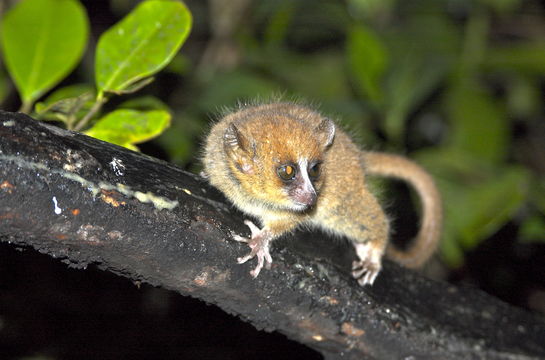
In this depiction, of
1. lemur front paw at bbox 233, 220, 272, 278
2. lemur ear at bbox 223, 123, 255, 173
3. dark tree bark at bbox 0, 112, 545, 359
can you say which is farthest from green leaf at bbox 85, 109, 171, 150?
lemur front paw at bbox 233, 220, 272, 278

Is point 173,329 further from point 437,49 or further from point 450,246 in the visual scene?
point 437,49

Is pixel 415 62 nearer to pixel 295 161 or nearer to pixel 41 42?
pixel 295 161

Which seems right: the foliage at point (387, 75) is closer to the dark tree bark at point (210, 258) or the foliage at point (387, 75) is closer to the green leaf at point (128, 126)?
the green leaf at point (128, 126)

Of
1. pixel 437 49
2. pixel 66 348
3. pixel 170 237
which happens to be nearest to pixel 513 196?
pixel 437 49

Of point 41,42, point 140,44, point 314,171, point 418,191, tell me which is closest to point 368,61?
point 418,191

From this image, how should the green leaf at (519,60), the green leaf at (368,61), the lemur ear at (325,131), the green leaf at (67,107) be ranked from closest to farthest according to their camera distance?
the green leaf at (67,107), the lemur ear at (325,131), the green leaf at (368,61), the green leaf at (519,60)

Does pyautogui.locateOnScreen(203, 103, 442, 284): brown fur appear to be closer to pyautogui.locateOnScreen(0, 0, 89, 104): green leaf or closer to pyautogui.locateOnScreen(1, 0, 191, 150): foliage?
pyautogui.locateOnScreen(1, 0, 191, 150): foliage

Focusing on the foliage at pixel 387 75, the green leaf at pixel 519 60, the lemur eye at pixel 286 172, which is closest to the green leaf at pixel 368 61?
the foliage at pixel 387 75
